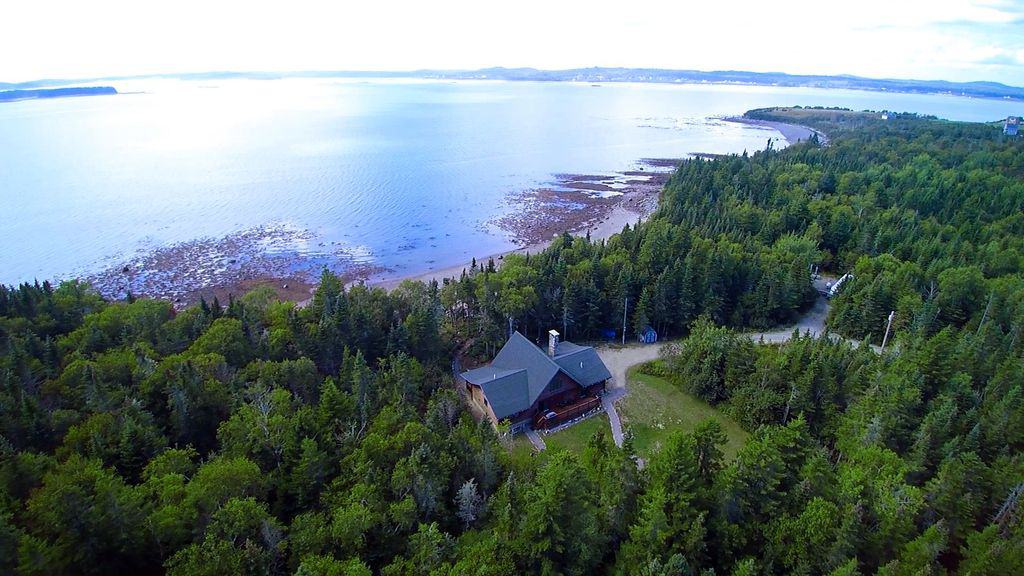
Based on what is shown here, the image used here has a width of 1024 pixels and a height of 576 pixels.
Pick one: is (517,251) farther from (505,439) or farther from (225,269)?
(505,439)

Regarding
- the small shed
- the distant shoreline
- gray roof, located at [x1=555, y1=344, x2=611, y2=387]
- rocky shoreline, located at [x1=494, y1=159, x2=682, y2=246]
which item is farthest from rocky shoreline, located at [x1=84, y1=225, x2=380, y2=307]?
the small shed

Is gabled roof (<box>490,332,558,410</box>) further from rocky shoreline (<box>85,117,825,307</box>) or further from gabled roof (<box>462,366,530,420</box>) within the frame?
rocky shoreline (<box>85,117,825,307</box>)

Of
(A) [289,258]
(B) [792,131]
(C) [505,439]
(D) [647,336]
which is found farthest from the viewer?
(B) [792,131]

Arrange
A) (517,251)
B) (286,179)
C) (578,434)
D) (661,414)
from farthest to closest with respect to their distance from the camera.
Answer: (286,179) < (517,251) < (661,414) < (578,434)

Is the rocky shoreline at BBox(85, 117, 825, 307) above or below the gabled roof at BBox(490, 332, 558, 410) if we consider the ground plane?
below

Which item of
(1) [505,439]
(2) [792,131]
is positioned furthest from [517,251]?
(2) [792,131]

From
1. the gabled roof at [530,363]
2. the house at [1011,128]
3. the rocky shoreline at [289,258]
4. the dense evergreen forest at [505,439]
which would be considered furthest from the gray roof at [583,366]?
the house at [1011,128]

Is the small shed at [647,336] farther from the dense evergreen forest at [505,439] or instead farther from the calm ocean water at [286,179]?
the calm ocean water at [286,179]
